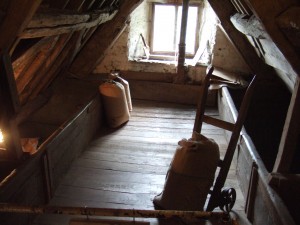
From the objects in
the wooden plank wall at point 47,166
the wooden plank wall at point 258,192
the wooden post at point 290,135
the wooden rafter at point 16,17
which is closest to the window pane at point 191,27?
the wooden plank wall at point 47,166

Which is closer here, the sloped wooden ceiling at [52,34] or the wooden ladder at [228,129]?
the sloped wooden ceiling at [52,34]

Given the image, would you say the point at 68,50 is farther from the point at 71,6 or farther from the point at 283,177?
the point at 283,177

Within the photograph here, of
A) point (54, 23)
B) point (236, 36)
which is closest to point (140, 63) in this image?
point (236, 36)

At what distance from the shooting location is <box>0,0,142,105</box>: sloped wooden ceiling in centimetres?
205

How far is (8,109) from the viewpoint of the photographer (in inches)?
97.5

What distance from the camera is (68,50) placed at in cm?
421

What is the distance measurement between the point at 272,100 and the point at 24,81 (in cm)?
372

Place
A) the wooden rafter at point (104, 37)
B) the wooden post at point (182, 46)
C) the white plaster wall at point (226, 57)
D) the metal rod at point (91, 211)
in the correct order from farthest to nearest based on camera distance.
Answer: the white plaster wall at point (226, 57) < the wooden post at point (182, 46) < the wooden rafter at point (104, 37) < the metal rod at point (91, 211)

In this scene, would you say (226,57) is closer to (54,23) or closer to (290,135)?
(290,135)

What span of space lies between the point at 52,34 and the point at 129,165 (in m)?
1.68

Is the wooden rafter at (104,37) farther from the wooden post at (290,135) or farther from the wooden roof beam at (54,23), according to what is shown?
the wooden post at (290,135)

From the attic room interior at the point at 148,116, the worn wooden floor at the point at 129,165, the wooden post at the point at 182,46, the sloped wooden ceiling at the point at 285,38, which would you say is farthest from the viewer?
the wooden post at the point at 182,46

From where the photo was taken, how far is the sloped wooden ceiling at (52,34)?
2.05 metres

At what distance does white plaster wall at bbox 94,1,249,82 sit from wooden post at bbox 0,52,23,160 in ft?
10.6
